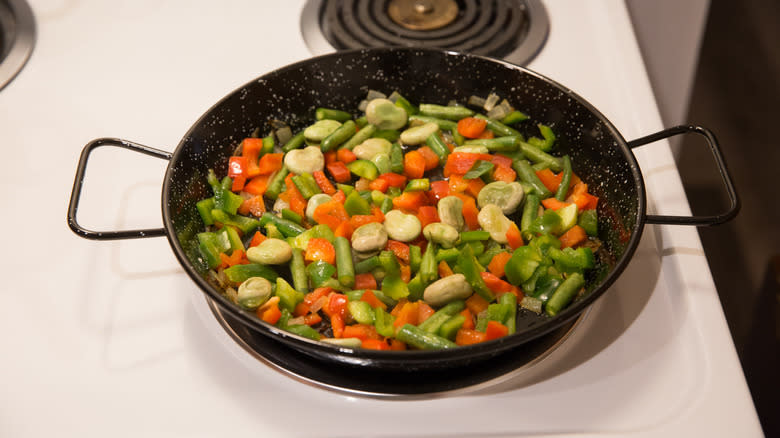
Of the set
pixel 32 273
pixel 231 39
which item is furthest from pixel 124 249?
pixel 231 39

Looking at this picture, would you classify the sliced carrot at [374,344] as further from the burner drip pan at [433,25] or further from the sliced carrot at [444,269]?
the burner drip pan at [433,25]

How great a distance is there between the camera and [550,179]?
50.4 inches

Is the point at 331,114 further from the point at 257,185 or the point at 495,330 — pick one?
the point at 495,330

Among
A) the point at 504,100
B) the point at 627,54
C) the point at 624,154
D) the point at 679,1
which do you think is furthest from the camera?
the point at 679,1

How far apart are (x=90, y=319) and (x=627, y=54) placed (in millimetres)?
1151

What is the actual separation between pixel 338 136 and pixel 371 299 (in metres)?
0.39

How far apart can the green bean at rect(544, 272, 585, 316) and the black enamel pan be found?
0.02 m

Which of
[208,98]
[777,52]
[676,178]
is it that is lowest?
[777,52]

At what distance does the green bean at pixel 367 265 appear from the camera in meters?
1.14

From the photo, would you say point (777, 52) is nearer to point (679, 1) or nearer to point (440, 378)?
point (679, 1)

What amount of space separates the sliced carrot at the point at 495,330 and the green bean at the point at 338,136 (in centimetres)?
50

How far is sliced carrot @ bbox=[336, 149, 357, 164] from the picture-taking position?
1.33 meters

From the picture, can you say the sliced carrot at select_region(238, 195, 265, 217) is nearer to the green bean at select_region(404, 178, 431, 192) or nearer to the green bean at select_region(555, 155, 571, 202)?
the green bean at select_region(404, 178, 431, 192)

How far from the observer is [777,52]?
2.68 m
